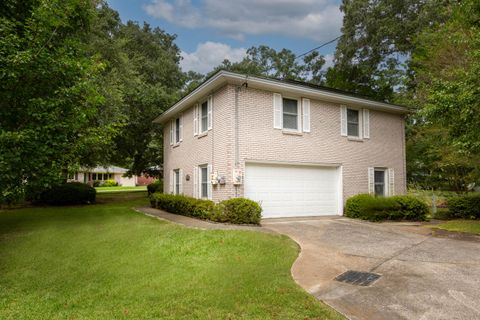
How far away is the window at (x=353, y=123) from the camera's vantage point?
→ 13.3 metres

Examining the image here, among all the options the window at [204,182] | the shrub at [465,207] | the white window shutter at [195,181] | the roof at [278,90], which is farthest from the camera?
the white window shutter at [195,181]

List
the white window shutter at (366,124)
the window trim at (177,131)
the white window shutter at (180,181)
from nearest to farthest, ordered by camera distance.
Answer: the white window shutter at (366,124), the white window shutter at (180,181), the window trim at (177,131)

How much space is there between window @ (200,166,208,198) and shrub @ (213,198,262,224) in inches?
107

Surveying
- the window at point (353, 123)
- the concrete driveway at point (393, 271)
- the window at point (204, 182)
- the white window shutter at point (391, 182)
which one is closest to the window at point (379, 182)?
the white window shutter at point (391, 182)

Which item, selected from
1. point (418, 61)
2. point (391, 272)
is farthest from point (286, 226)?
point (418, 61)

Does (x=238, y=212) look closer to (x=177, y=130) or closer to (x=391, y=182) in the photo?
(x=177, y=130)

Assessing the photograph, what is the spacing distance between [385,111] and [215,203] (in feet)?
29.4

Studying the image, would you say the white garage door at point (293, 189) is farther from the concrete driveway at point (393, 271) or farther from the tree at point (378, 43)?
the tree at point (378, 43)

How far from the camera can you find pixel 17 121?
6.32 m

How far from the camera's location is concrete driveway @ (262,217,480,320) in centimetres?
386

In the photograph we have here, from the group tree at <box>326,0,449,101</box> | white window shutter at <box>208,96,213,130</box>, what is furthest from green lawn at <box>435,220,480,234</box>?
tree at <box>326,0,449,101</box>

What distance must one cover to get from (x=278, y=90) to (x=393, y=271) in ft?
24.6

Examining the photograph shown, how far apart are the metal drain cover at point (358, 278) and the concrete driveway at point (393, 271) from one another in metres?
0.10

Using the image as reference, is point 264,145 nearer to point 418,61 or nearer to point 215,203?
point 215,203
